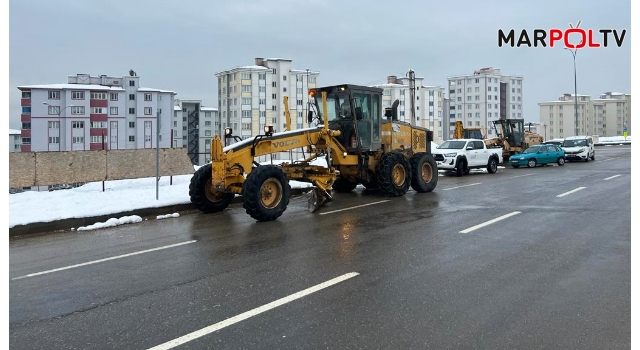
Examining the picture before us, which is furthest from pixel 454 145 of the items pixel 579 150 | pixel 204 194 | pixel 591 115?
pixel 591 115

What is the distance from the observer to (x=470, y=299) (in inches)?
235

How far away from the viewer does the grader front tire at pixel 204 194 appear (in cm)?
1349

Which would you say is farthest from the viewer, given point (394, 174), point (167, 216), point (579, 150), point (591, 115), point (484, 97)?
point (591, 115)

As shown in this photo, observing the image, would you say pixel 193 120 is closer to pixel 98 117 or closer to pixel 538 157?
pixel 98 117

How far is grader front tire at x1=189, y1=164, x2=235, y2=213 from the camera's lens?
1349 cm

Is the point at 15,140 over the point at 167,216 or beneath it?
over

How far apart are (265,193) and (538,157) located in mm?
26552

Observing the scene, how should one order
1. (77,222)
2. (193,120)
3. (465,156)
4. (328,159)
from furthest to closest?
(193,120) < (465,156) < (328,159) < (77,222)

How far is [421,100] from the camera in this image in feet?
433

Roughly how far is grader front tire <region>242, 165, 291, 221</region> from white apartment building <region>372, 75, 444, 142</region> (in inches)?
4356

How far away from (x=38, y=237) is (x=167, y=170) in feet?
25.8

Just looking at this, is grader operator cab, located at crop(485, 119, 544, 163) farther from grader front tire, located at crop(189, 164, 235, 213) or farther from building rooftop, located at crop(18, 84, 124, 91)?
building rooftop, located at crop(18, 84, 124, 91)

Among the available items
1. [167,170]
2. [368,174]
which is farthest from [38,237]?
[368,174]

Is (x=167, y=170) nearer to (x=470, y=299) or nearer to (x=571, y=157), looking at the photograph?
(x=470, y=299)
